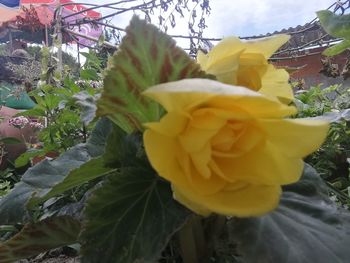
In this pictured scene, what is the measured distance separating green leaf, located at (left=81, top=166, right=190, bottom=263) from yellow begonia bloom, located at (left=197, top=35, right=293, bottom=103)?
9 centimetres

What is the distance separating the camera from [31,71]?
1.83 meters

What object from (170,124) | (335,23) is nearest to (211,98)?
(170,124)

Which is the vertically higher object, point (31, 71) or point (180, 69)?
point (180, 69)

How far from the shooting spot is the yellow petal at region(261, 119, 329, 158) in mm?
223

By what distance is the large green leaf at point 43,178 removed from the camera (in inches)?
14.3

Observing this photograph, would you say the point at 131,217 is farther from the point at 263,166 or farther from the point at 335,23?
the point at 335,23

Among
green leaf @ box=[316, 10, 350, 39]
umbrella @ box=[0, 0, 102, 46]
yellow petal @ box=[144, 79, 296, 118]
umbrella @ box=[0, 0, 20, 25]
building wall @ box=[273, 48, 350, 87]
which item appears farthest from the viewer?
umbrella @ box=[0, 0, 20, 25]

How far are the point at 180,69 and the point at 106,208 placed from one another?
108mm

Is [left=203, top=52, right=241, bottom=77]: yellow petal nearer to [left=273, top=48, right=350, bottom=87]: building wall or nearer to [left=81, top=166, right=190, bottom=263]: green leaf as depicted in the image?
[left=81, top=166, right=190, bottom=263]: green leaf

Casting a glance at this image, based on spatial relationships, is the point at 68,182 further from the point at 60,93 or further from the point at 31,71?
the point at 31,71

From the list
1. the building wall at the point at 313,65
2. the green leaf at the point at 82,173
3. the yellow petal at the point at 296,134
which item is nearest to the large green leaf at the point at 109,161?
the green leaf at the point at 82,173

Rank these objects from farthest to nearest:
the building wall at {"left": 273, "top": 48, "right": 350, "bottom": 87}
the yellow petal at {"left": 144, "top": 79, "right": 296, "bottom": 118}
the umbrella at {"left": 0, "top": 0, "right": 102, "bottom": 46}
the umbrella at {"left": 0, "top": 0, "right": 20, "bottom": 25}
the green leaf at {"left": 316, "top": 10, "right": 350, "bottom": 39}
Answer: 1. the umbrella at {"left": 0, "top": 0, "right": 20, "bottom": 25}
2. the building wall at {"left": 273, "top": 48, "right": 350, "bottom": 87}
3. the umbrella at {"left": 0, "top": 0, "right": 102, "bottom": 46}
4. the green leaf at {"left": 316, "top": 10, "right": 350, "bottom": 39}
5. the yellow petal at {"left": 144, "top": 79, "right": 296, "bottom": 118}

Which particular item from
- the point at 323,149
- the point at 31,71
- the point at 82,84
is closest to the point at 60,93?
the point at 82,84

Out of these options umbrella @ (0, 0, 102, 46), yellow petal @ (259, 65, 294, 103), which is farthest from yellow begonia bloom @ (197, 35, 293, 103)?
umbrella @ (0, 0, 102, 46)
